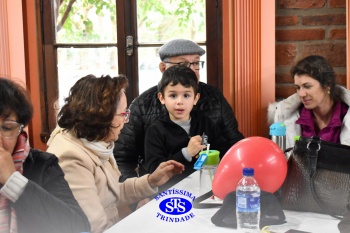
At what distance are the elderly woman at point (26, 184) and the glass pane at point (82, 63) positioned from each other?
5.36ft

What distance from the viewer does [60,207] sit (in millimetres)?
1462

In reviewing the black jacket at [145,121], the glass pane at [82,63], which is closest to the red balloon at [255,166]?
the black jacket at [145,121]

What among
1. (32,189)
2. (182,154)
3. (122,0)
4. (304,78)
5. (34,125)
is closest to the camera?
(32,189)

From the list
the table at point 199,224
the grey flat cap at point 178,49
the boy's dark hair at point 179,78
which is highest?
the grey flat cap at point 178,49

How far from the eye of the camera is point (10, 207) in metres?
1.43

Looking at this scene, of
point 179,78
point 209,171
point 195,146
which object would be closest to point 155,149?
point 195,146

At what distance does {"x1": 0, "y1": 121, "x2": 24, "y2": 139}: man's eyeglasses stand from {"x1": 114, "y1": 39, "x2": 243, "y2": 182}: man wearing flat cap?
969 mm

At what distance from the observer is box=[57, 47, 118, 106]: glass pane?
312cm

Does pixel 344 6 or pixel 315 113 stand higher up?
pixel 344 6

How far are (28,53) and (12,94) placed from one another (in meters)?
1.83

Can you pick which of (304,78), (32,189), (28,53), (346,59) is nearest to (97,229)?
(32,189)

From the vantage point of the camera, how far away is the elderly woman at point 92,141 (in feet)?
5.26

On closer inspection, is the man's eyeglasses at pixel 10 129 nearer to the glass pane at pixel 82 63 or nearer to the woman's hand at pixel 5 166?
the woman's hand at pixel 5 166

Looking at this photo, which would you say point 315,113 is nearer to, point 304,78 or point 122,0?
point 304,78
